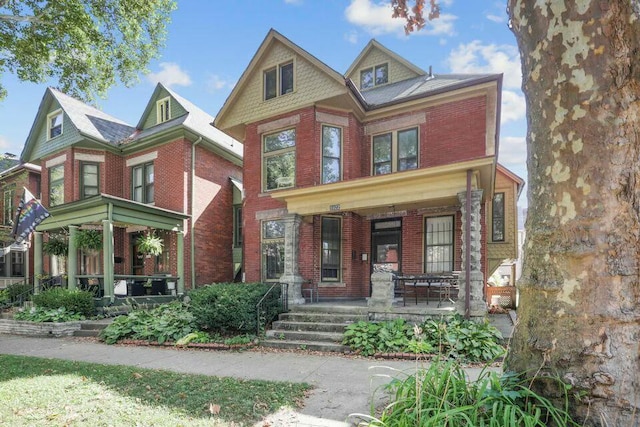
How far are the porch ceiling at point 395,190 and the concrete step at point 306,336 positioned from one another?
3.25m

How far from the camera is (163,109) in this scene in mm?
16406

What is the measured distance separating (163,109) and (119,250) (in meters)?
6.46

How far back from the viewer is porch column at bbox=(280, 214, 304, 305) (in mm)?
9922

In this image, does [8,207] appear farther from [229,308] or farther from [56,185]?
[229,308]

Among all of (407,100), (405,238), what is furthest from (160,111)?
(405,238)

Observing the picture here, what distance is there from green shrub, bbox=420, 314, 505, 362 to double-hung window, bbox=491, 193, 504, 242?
8.82 metres

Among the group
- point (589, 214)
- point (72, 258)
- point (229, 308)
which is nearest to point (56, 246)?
point (72, 258)

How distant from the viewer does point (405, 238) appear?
447 inches

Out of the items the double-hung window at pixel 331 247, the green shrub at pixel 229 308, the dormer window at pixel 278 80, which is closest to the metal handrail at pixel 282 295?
the green shrub at pixel 229 308

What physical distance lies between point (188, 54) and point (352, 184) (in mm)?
7520

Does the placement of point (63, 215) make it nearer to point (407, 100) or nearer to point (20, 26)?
point (20, 26)

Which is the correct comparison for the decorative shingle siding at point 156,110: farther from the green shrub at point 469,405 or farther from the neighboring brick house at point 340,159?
the green shrub at point 469,405

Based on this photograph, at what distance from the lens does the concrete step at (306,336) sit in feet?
25.4

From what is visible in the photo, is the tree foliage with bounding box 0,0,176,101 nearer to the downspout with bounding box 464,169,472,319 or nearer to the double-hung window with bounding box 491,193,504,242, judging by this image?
the downspout with bounding box 464,169,472,319
